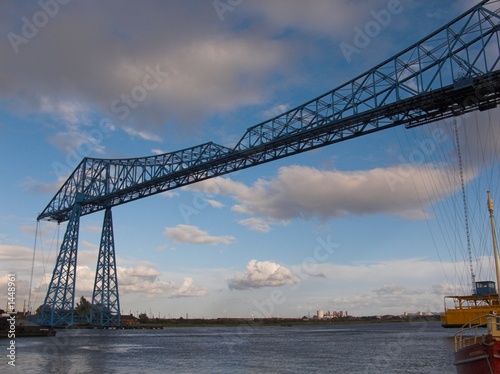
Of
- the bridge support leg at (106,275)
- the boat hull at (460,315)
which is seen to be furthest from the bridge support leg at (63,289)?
the boat hull at (460,315)

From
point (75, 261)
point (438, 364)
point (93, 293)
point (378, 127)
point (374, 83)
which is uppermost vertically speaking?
point (374, 83)

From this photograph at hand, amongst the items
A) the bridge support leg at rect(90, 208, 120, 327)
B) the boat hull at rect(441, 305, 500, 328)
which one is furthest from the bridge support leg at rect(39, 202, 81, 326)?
the boat hull at rect(441, 305, 500, 328)

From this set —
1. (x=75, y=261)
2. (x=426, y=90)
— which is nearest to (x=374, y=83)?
(x=426, y=90)

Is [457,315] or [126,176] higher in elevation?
[126,176]

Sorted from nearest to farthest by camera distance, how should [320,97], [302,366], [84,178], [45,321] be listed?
[302,366] < [320,97] < [45,321] < [84,178]

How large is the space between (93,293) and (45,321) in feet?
26.2

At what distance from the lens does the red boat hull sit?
1505 centimetres

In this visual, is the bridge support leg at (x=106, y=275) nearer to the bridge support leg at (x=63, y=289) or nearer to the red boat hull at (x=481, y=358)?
the bridge support leg at (x=63, y=289)

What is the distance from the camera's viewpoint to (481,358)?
15.7 metres

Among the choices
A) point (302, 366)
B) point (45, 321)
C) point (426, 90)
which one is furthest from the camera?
point (45, 321)

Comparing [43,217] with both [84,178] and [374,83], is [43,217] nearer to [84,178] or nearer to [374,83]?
[84,178]

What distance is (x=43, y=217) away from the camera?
8631cm

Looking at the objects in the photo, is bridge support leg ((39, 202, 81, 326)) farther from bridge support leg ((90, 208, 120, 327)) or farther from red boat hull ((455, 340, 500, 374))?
red boat hull ((455, 340, 500, 374))

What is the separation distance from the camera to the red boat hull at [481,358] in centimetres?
1505
